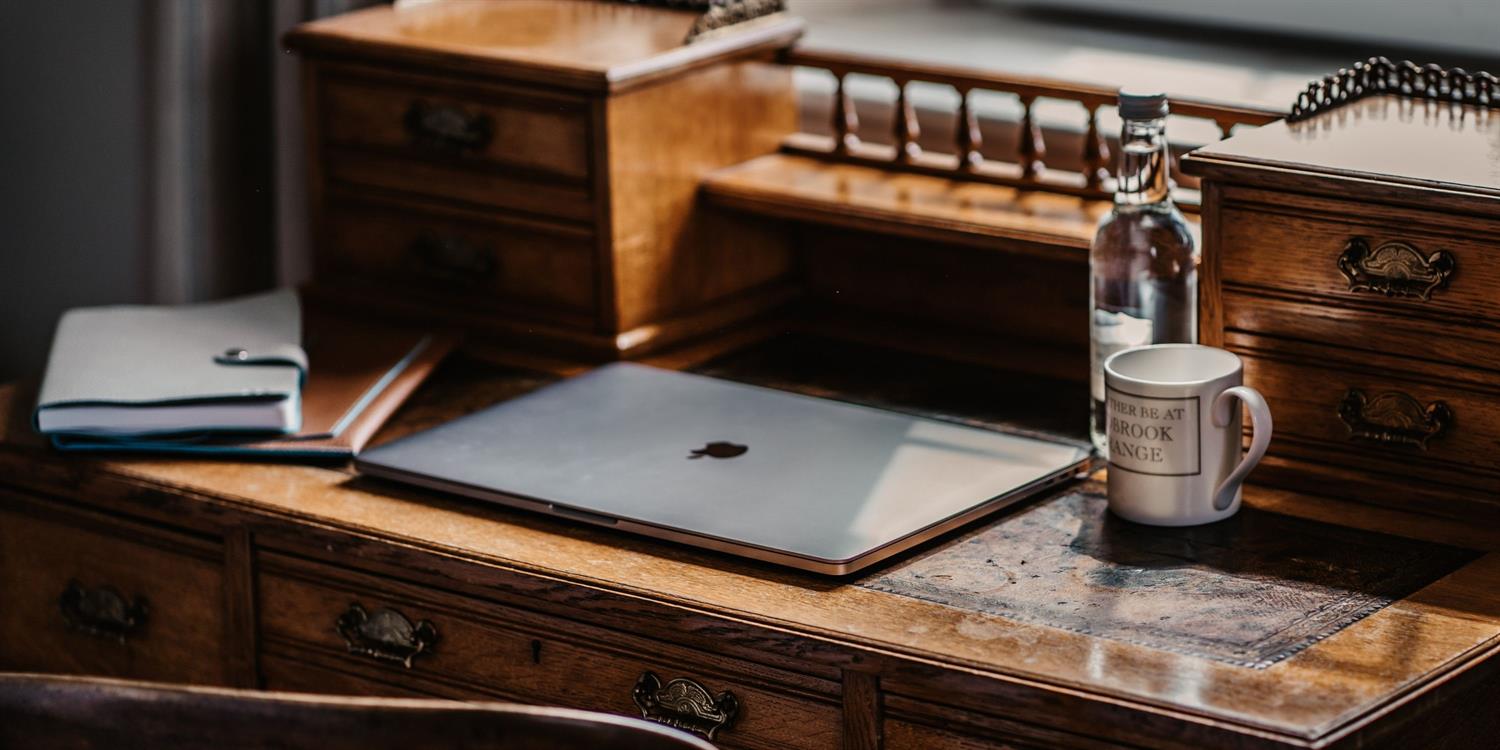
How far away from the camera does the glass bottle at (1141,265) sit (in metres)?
1.43

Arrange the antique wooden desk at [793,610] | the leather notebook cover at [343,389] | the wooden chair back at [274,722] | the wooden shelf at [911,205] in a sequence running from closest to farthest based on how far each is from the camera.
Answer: the wooden chair back at [274,722]
the antique wooden desk at [793,610]
the leather notebook cover at [343,389]
the wooden shelf at [911,205]

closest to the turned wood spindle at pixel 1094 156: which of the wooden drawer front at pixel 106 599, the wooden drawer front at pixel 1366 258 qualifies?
the wooden drawer front at pixel 1366 258

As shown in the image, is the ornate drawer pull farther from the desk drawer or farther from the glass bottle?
the glass bottle

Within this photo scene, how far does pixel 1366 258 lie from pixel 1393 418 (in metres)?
0.12

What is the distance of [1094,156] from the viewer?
169 cm

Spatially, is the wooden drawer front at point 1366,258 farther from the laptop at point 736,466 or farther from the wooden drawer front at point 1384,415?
the laptop at point 736,466

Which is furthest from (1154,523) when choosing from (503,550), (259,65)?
(259,65)

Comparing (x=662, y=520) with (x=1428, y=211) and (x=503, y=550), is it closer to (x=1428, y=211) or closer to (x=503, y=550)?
(x=503, y=550)

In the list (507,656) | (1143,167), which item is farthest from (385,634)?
(1143,167)

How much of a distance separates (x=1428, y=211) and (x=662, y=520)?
551 millimetres

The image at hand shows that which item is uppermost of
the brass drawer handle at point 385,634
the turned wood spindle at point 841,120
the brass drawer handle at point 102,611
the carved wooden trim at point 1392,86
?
the carved wooden trim at point 1392,86

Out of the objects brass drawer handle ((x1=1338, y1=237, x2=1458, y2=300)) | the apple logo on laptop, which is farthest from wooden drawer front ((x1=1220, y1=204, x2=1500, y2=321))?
the apple logo on laptop

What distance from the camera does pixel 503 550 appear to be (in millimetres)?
1307

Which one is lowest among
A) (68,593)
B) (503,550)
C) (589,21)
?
(68,593)
